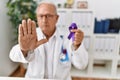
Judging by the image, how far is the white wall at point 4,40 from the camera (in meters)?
2.60

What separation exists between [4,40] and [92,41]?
1.33m

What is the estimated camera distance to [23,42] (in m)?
0.84

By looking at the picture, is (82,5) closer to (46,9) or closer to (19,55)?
(46,9)

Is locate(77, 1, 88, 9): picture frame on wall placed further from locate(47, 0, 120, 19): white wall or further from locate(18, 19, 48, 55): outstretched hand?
locate(18, 19, 48, 55): outstretched hand

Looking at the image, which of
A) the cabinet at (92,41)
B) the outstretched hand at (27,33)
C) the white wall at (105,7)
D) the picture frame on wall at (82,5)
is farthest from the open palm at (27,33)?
the white wall at (105,7)

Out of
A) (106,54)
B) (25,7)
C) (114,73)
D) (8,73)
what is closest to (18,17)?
(25,7)

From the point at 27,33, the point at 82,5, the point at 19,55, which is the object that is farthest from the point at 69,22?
the point at 27,33

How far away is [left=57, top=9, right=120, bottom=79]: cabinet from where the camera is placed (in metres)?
2.71

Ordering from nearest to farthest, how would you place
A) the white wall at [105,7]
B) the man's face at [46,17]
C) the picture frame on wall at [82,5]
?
1. the man's face at [46,17]
2. the picture frame on wall at [82,5]
3. the white wall at [105,7]

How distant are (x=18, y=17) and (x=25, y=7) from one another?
181 millimetres

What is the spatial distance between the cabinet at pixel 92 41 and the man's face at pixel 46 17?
1409mm

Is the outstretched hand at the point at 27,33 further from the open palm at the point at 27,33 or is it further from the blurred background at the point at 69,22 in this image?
the blurred background at the point at 69,22

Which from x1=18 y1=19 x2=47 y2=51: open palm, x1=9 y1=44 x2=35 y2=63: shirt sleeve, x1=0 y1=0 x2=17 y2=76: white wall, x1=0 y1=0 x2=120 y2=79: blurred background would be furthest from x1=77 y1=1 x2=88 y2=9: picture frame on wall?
x1=18 y1=19 x2=47 y2=51: open palm

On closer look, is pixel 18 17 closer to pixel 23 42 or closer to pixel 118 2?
pixel 118 2
